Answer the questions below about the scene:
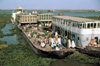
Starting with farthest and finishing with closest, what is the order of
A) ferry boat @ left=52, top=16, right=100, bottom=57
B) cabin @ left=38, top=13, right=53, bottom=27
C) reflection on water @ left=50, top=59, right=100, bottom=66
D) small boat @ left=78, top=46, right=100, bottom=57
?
cabin @ left=38, top=13, right=53, bottom=27, ferry boat @ left=52, top=16, right=100, bottom=57, small boat @ left=78, top=46, right=100, bottom=57, reflection on water @ left=50, top=59, right=100, bottom=66

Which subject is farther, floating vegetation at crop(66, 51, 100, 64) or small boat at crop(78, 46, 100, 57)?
small boat at crop(78, 46, 100, 57)

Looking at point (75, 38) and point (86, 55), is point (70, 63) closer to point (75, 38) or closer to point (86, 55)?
point (86, 55)

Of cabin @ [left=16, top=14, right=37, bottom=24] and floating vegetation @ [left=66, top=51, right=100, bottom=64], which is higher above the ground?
cabin @ [left=16, top=14, right=37, bottom=24]

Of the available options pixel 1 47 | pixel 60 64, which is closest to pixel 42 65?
pixel 60 64

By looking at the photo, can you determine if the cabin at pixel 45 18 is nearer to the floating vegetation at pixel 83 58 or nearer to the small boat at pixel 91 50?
the floating vegetation at pixel 83 58

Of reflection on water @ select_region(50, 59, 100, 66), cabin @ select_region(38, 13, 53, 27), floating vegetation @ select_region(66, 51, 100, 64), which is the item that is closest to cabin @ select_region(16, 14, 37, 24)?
cabin @ select_region(38, 13, 53, 27)

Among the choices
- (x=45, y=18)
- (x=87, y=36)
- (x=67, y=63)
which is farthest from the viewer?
(x=45, y=18)

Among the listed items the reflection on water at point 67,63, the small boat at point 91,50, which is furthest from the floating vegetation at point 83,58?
the reflection on water at point 67,63

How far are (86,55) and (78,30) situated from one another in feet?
11.8

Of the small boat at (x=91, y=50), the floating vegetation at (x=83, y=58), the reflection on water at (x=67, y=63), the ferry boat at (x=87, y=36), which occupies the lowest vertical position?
the reflection on water at (x=67, y=63)

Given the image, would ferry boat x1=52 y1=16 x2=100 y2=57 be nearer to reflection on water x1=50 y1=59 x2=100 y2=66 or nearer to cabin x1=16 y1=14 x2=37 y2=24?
reflection on water x1=50 y1=59 x2=100 y2=66

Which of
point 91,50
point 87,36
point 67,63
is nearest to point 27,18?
point 87,36

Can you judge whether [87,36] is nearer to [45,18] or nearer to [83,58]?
[83,58]

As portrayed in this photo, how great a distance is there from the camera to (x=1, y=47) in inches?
1094
